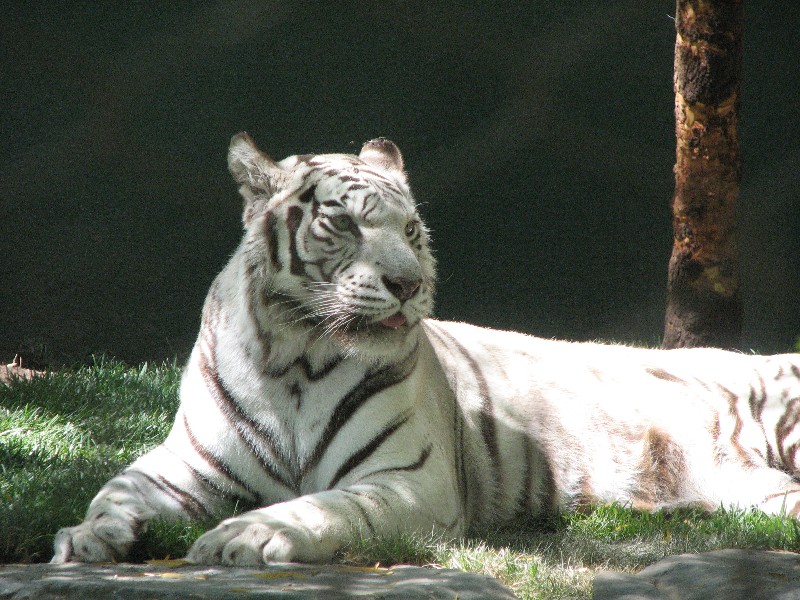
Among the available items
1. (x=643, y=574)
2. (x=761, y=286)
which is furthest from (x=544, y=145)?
(x=643, y=574)

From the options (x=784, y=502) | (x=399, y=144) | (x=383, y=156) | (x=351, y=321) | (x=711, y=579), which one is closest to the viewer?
(x=711, y=579)

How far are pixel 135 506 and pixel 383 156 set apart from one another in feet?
5.42

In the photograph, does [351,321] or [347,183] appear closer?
[351,321]

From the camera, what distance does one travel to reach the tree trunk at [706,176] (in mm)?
5820

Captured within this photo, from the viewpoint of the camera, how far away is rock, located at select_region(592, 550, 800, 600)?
263 centimetres

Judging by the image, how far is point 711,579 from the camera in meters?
2.75

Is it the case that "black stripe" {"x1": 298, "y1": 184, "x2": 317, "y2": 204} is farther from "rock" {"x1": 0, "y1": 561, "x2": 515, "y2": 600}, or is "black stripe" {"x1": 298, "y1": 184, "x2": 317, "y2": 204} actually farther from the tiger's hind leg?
the tiger's hind leg

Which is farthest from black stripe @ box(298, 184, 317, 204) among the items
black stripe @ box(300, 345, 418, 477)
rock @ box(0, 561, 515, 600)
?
rock @ box(0, 561, 515, 600)

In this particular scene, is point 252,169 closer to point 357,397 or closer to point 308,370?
point 308,370

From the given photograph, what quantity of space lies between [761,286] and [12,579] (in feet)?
21.2

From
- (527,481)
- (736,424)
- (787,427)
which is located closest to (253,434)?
(527,481)

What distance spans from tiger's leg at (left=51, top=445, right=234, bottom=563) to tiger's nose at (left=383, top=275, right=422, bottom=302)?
95 cm

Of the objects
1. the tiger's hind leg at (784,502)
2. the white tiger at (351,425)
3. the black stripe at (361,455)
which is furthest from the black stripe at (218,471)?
the tiger's hind leg at (784,502)

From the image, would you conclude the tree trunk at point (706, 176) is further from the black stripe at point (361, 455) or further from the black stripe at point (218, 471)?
the black stripe at point (218, 471)
